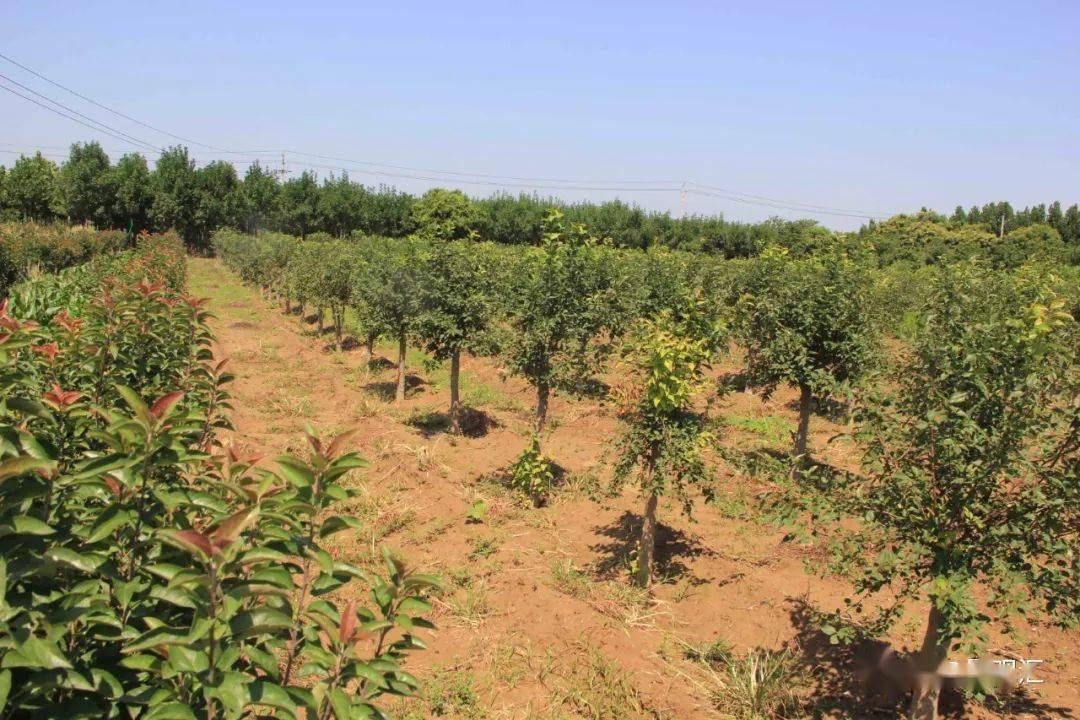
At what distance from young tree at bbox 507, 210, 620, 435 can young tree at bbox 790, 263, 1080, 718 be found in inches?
232

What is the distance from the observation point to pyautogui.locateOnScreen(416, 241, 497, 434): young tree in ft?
41.4

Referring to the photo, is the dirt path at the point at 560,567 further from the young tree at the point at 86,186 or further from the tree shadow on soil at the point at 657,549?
the young tree at the point at 86,186

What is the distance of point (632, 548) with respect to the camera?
8.95 meters

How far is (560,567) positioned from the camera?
8195 millimetres

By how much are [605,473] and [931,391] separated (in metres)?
6.99

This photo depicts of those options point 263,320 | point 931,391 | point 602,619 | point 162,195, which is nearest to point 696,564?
point 602,619

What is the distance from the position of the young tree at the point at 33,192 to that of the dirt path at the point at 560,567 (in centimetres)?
4247

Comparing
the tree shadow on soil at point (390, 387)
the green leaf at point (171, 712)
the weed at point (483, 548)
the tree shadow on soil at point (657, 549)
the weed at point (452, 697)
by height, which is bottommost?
the weed at point (452, 697)

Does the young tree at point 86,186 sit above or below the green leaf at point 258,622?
above

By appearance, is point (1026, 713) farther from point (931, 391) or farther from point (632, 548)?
point (632, 548)

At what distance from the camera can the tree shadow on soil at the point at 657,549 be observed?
8.32 meters

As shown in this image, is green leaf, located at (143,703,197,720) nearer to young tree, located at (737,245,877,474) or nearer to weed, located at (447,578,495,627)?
weed, located at (447,578,495,627)

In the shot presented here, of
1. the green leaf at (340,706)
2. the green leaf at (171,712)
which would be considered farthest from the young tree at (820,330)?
the green leaf at (171,712)

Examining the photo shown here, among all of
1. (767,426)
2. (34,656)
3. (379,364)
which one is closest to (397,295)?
(379,364)
